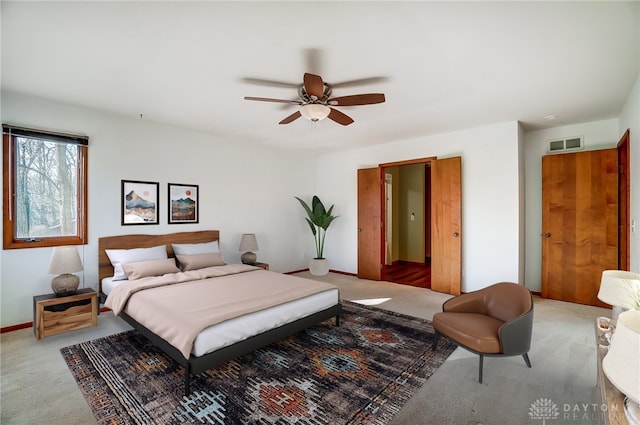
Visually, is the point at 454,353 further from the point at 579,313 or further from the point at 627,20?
the point at 627,20

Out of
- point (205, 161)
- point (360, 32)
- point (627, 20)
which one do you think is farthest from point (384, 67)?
Result: point (205, 161)

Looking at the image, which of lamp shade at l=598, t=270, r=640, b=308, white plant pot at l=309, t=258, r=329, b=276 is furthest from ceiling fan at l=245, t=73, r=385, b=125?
white plant pot at l=309, t=258, r=329, b=276

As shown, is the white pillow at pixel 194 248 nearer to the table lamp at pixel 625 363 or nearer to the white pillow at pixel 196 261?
the white pillow at pixel 196 261

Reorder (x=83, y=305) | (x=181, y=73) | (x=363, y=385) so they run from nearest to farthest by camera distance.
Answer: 1. (x=363, y=385)
2. (x=181, y=73)
3. (x=83, y=305)

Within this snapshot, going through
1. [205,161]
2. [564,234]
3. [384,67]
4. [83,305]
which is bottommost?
[83,305]

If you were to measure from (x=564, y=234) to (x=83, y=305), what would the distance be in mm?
6508

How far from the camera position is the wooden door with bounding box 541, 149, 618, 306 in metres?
4.05

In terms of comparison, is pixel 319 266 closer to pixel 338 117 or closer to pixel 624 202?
pixel 338 117

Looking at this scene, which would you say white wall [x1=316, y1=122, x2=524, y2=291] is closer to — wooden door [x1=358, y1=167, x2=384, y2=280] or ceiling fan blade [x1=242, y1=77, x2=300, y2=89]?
wooden door [x1=358, y1=167, x2=384, y2=280]

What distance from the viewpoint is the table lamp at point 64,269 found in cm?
322

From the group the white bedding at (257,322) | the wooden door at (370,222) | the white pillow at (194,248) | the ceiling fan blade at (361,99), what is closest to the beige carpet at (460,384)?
the white bedding at (257,322)

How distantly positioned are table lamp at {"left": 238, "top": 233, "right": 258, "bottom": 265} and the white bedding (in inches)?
77.8

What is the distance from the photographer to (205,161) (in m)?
5.03

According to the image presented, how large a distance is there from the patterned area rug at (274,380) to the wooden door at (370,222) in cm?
257
